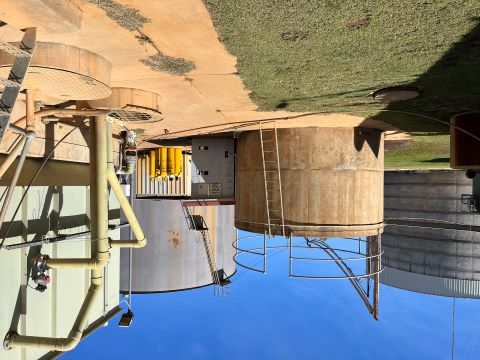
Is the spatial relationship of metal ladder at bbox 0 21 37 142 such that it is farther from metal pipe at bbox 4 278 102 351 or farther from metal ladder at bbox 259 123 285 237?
metal ladder at bbox 259 123 285 237

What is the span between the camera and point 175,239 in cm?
2214

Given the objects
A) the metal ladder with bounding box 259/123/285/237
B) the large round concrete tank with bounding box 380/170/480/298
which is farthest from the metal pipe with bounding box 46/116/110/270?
the large round concrete tank with bounding box 380/170/480/298

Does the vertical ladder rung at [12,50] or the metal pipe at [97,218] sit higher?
the vertical ladder rung at [12,50]

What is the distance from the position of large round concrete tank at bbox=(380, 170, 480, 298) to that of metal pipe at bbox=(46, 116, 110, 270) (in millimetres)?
17816

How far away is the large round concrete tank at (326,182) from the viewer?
39.1ft

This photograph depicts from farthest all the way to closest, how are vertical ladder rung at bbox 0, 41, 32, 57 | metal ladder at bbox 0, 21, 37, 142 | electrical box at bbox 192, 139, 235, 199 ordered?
electrical box at bbox 192, 139, 235, 199 < metal ladder at bbox 0, 21, 37, 142 < vertical ladder rung at bbox 0, 41, 32, 57

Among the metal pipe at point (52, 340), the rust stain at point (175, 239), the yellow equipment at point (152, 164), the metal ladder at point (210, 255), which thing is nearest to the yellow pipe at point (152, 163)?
the yellow equipment at point (152, 164)

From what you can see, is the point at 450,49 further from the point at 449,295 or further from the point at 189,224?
the point at 449,295

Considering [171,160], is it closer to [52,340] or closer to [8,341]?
[52,340]

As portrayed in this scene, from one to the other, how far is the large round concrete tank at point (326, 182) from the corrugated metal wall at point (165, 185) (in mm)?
10970

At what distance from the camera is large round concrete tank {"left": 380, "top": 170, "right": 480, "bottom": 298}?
904 inches

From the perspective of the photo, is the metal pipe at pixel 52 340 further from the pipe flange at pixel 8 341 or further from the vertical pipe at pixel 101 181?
the vertical pipe at pixel 101 181

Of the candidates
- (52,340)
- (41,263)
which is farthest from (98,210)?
(52,340)

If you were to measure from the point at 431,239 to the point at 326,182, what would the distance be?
15852mm
